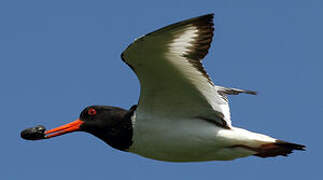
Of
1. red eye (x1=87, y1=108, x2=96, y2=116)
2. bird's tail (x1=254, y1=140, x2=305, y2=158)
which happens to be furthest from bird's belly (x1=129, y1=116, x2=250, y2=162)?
red eye (x1=87, y1=108, x2=96, y2=116)

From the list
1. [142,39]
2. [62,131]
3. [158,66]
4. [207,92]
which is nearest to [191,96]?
[207,92]

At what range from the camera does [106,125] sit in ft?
33.7

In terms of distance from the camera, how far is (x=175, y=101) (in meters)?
9.83

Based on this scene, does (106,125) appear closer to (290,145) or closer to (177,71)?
(177,71)

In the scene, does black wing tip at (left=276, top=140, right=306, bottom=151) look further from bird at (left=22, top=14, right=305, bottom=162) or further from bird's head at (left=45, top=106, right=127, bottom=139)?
bird's head at (left=45, top=106, right=127, bottom=139)

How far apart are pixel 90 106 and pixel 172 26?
113 inches

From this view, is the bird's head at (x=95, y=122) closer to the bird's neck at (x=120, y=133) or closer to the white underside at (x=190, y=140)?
the bird's neck at (x=120, y=133)

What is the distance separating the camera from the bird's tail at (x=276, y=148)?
31.6 feet

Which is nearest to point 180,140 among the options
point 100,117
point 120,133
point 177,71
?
point 120,133

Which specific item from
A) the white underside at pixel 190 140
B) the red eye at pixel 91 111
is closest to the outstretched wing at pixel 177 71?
the white underside at pixel 190 140

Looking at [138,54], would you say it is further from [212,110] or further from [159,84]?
[212,110]

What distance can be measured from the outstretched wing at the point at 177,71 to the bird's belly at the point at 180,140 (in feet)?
0.57

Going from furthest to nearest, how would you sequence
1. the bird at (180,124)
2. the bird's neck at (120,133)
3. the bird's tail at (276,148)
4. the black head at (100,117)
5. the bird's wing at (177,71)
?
1. the black head at (100,117)
2. the bird's neck at (120,133)
3. the bird's tail at (276,148)
4. the bird at (180,124)
5. the bird's wing at (177,71)

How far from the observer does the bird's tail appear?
9617 millimetres
